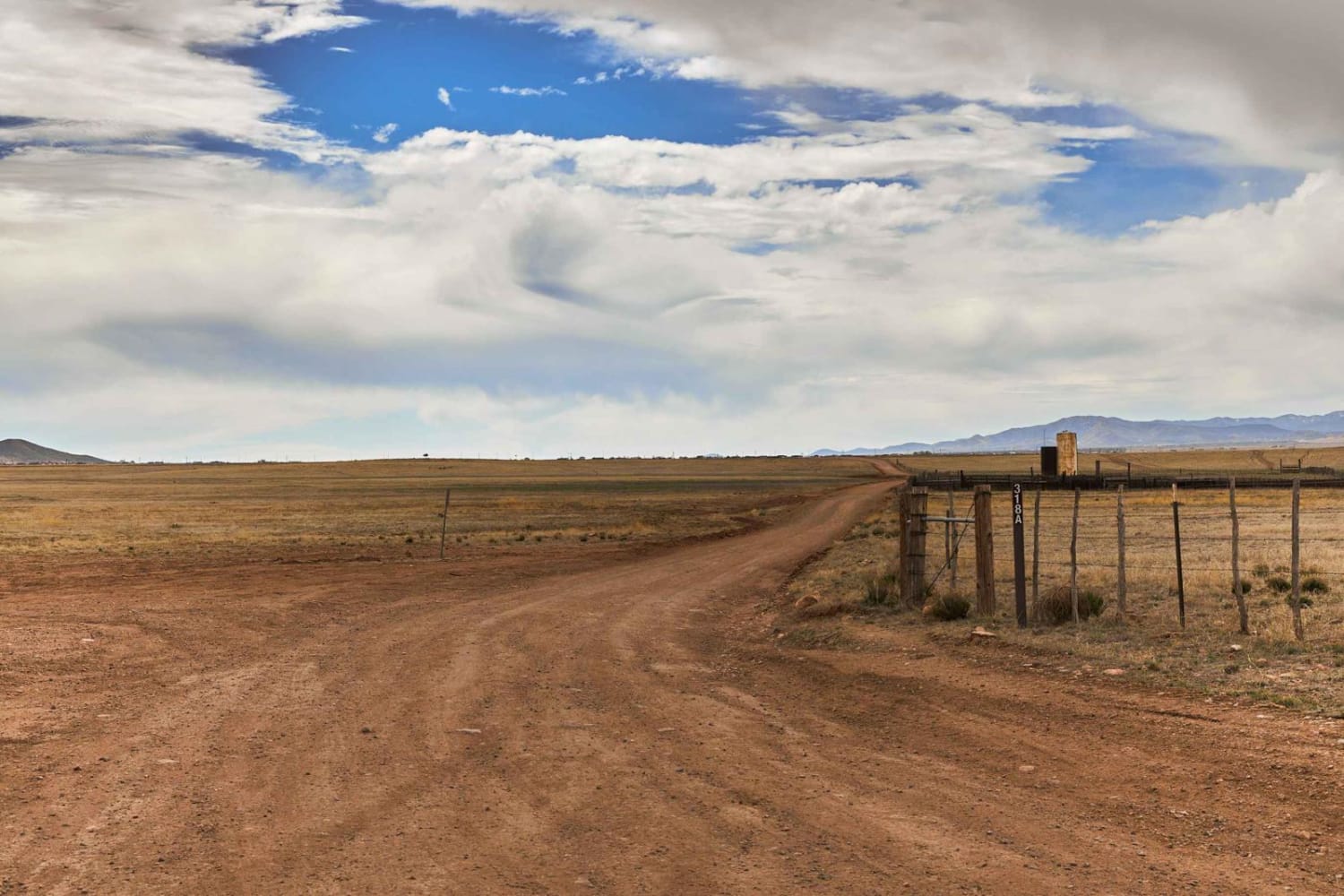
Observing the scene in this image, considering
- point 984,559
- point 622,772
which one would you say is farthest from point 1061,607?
point 622,772

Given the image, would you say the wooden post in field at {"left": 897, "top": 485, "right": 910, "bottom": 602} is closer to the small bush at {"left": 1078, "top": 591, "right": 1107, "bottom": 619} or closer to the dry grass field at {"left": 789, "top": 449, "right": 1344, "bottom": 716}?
the dry grass field at {"left": 789, "top": 449, "right": 1344, "bottom": 716}

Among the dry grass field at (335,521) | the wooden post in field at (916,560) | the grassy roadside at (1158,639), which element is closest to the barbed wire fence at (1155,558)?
the wooden post in field at (916,560)

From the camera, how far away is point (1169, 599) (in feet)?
66.5

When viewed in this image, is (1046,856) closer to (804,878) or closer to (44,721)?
(804,878)

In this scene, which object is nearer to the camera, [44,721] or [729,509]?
[44,721]

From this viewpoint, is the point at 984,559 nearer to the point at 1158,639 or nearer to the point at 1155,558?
the point at 1158,639

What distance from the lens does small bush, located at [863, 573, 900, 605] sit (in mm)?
20125

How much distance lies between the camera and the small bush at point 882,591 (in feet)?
66.0

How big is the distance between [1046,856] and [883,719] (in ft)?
14.3

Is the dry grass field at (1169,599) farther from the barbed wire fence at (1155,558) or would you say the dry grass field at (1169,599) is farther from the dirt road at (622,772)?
the dirt road at (622,772)

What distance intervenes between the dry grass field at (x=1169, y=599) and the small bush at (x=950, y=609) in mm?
328

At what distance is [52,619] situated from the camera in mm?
19078

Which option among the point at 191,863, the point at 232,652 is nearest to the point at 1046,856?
the point at 191,863

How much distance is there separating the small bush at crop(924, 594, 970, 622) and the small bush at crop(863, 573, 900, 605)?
1726mm
